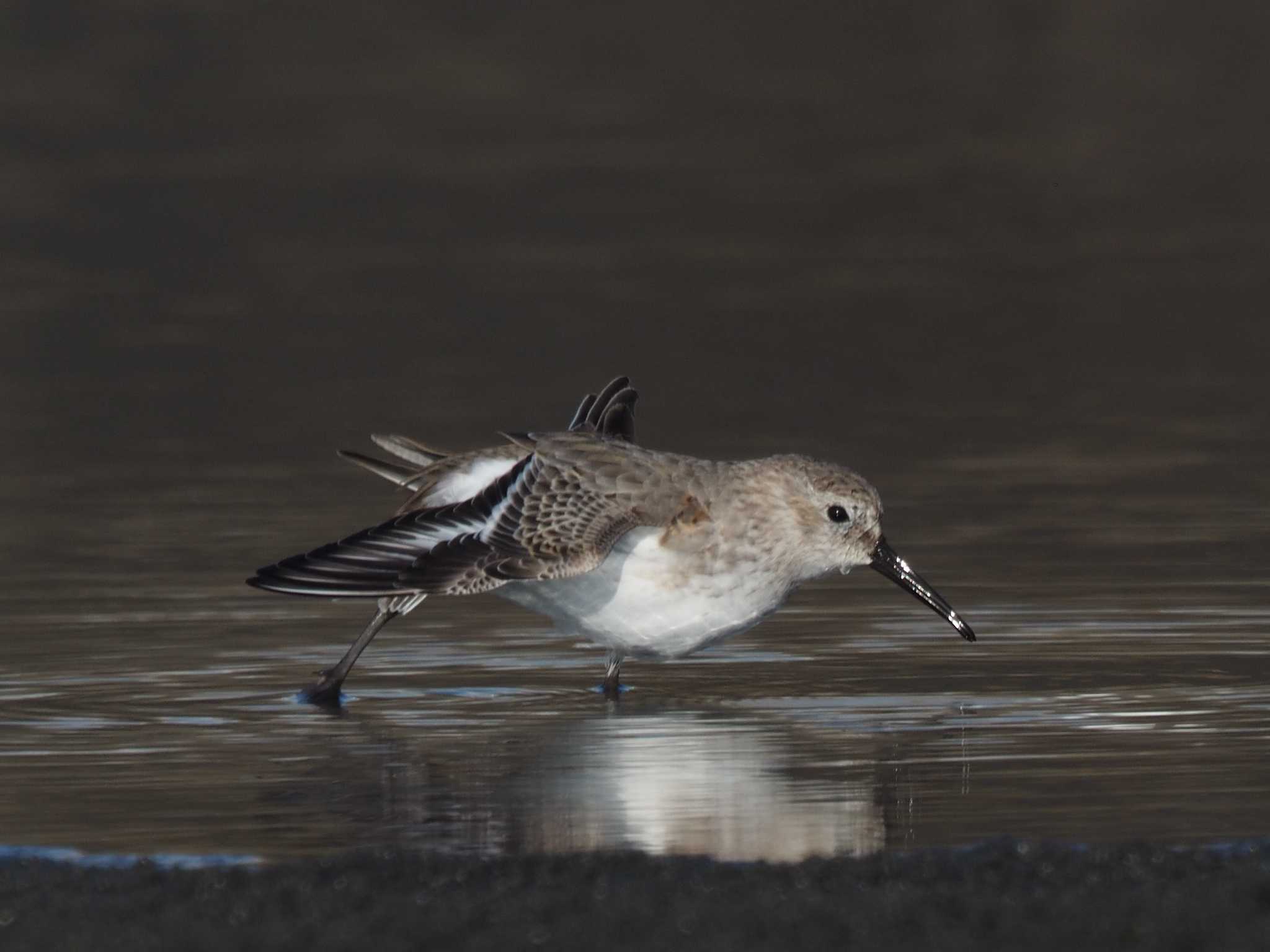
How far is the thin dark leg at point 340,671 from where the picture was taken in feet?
40.3

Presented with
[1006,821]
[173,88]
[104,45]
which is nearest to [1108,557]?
[1006,821]

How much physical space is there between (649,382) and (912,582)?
36.0ft

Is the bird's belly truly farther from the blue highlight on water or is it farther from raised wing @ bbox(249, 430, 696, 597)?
the blue highlight on water

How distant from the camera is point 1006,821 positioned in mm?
9508

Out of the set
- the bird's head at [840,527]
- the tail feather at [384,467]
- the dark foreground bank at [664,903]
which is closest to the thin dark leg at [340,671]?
the tail feather at [384,467]

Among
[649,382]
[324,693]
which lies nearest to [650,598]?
[324,693]

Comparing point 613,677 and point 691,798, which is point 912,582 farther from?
point 691,798

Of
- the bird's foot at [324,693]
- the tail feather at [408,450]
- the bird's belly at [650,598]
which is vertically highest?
the tail feather at [408,450]

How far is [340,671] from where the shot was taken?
490 inches

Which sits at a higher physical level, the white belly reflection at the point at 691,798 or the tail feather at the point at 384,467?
the tail feather at the point at 384,467

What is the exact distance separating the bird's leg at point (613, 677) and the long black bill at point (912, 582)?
116 cm

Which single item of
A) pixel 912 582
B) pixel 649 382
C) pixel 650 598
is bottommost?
pixel 650 598

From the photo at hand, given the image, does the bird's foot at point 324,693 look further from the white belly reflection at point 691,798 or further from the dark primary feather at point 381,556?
the white belly reflection at point 691,798

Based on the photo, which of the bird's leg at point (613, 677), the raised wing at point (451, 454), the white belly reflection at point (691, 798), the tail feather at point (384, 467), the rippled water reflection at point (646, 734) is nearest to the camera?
the white belly reflection at point (691, 798)
